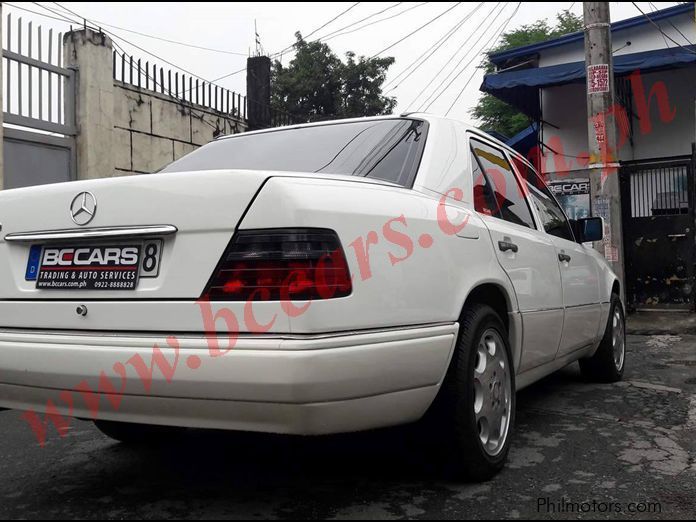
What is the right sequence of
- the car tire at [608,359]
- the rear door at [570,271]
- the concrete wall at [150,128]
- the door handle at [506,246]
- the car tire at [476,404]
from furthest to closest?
the concrete wall at [150,128], the car tire at [608,359], the rear door at [570,271], the door handle at [506,246], the car tire at [476,404]

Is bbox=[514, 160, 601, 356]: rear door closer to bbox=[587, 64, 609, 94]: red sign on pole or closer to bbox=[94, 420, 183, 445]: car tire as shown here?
bbox=[94, 420, 183, 445]: car tire

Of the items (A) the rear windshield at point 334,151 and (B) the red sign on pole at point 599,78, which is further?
(B) the red sign on pole at point 599,78

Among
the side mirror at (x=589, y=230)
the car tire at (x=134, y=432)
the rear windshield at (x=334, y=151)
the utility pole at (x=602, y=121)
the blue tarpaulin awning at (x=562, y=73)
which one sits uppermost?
the blue tarpaulin awning at (x=562, y=73)

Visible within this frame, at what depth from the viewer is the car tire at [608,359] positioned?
505 centimetres

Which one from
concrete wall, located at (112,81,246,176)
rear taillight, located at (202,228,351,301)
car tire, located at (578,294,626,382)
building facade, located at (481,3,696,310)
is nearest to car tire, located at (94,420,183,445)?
rear taillight, located at (202,228,351,301)

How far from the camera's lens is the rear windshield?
9.70 feet

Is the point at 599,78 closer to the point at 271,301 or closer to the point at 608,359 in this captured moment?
the point at 608,359

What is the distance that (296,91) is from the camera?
82.5 feet

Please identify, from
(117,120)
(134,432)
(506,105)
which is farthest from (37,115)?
(506,105)

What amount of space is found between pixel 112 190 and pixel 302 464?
1.47m

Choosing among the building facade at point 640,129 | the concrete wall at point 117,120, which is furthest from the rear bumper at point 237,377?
the building facade at point 640,129

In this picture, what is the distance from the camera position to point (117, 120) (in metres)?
9.53
